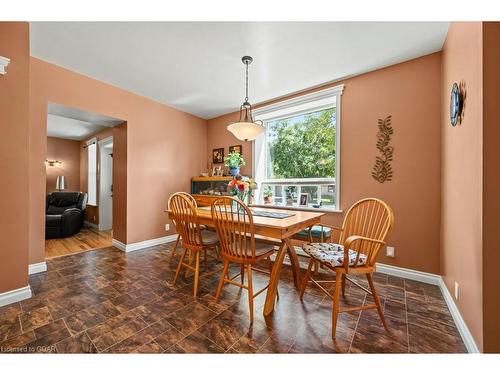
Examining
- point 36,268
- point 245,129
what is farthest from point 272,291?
point 36,268

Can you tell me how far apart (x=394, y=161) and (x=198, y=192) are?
11.2 ft

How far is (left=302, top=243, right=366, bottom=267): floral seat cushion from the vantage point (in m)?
1.62

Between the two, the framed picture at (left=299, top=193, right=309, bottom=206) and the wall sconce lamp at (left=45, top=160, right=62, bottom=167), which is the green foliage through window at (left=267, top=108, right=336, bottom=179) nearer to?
the framed picture at (left=299, top=193, right=309, bottom=206)

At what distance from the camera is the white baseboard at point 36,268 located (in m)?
2.50

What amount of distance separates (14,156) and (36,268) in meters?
1.46

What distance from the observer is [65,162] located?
6.00 metres

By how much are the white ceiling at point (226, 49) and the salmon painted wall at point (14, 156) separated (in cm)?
29

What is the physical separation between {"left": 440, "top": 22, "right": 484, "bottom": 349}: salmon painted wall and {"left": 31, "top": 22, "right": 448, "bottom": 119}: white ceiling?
1.63ft

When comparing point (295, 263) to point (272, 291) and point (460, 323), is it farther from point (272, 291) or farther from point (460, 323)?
point (460, 323)

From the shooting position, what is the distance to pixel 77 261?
2906 mm

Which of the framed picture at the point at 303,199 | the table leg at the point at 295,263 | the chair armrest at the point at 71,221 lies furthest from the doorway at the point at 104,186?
the table leg at the point at 295,263
